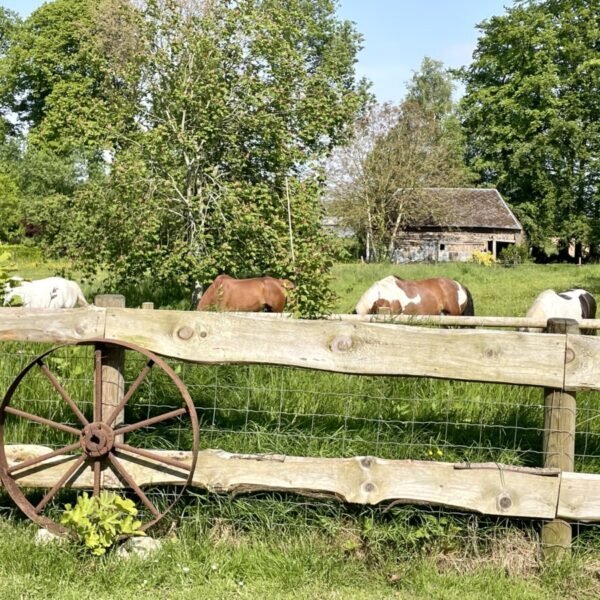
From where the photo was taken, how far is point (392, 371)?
374 centimetres

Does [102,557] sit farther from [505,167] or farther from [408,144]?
[505,167]

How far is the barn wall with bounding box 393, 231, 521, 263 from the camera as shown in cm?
4734

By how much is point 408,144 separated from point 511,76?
10860mm

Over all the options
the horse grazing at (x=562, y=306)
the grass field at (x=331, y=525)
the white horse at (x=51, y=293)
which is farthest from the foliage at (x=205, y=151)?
the grass field at (x=331, y=525)

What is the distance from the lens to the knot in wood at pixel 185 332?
12.7ft

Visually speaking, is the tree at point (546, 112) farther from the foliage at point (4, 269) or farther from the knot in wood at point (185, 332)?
the knot in wood at point (185, 332)

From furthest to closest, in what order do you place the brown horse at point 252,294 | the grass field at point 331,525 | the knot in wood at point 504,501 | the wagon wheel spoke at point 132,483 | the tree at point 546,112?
the tree at point 546,112 < the brown horse at point 252,294 < the wagon wheel spoke at point 132,483 < the knot in wood at point 504,501 < the grass field at point 331,525

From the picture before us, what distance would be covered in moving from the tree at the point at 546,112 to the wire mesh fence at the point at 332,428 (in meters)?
46.4

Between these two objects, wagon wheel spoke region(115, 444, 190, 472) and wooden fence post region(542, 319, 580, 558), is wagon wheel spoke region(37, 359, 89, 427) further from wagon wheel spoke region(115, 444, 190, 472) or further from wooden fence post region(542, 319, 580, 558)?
wooden fence post region(542, 319, 580, 558)

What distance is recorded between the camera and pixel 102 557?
142 inches

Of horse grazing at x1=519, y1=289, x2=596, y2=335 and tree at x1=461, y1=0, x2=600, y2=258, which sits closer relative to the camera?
horse grazing at x1=519, y1=289, x2=596, y2=335

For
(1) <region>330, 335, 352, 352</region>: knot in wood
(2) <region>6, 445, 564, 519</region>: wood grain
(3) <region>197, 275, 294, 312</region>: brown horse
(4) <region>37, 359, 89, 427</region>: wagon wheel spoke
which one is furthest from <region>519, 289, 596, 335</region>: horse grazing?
(4) <region>37, 359, 89, 427</region>: wagon wheel spoke

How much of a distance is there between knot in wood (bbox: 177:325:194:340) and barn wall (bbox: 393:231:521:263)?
43761mm

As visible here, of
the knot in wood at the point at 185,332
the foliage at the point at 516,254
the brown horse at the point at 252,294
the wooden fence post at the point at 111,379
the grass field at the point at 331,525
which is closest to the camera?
the grass field at the point at 331,525
